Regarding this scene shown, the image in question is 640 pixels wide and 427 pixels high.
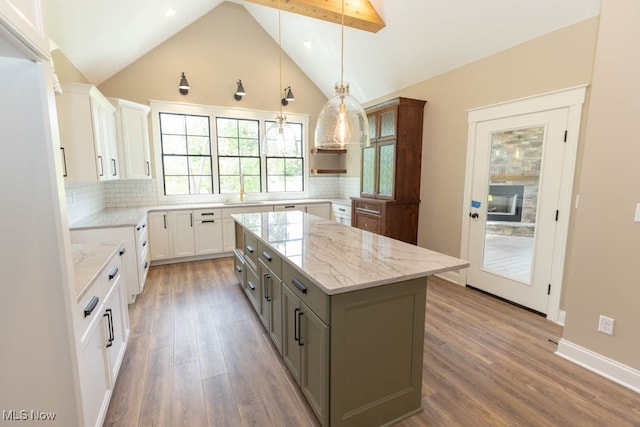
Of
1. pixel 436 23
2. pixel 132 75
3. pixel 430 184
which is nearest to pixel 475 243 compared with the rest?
pixel 430 184

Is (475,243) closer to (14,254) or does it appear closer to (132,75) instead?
(14,254)

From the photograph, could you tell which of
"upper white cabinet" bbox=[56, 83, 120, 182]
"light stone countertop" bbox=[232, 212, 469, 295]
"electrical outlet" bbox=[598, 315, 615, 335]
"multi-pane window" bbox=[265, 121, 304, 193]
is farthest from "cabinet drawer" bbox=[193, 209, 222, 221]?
"electrical outlet" bbox=[598, 315, 615, 335]

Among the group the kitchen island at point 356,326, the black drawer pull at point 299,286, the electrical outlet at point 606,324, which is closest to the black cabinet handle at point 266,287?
the kitchen island at point 356,326

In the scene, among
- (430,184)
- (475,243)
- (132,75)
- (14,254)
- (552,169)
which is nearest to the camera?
(14,254)

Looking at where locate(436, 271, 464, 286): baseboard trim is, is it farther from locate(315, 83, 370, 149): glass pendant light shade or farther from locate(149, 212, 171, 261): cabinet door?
locate(149, 212, 171, 261): cabinet door

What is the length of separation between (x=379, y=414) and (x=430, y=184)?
3.23 m

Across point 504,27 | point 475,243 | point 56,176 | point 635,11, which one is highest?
point 504,27

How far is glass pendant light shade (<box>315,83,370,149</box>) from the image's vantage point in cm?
224

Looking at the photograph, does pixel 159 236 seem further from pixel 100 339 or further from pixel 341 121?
pixel 341 121

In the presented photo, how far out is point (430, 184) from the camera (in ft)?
13.9

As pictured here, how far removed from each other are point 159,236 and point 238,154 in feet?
6.48

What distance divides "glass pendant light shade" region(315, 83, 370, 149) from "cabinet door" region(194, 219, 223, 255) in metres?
3.15

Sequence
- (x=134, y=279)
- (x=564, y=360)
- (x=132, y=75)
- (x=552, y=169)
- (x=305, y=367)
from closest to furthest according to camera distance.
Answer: (x=305, y=367) → (x=564, y=360) → (x=552, y=169) → (x=134, y=279) → (x=132, y=75)

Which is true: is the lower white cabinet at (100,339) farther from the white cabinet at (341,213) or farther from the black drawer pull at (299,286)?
the white cabinet at (341,213)
